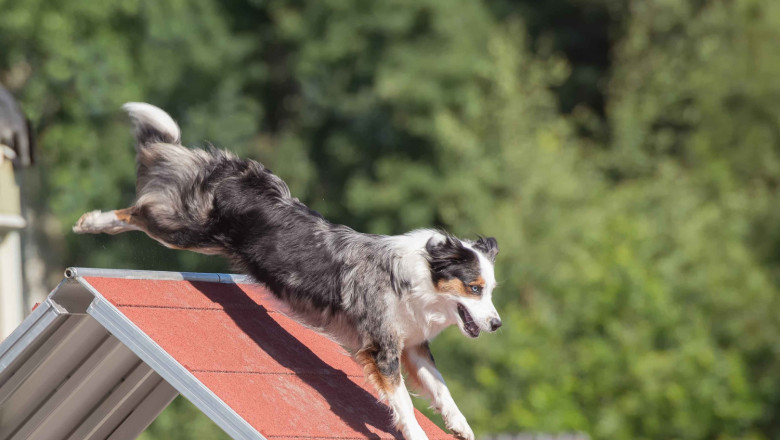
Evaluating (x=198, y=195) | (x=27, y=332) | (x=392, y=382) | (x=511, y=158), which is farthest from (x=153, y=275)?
(x=511, y=158)

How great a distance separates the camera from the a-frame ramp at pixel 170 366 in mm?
4445

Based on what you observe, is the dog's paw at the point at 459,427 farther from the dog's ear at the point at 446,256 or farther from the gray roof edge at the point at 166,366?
the gray roof edge at the point at 166,366

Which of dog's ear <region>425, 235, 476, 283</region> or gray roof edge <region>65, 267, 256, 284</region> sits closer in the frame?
gray roof edge <region>65, 267, 256, 284</region>

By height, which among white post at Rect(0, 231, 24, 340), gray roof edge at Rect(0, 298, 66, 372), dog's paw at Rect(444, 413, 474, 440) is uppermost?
white post at Rect(0, 231, 24, 340)

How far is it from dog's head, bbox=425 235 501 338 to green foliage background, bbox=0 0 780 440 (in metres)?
11.1

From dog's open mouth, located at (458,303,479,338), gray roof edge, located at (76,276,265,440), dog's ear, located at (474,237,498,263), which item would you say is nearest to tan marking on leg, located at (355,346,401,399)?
dog's open mouth, located at (458,303,479,338)

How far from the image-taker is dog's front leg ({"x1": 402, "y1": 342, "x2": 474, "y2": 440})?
514cm

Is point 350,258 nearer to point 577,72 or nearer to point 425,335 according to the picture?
point 425,335

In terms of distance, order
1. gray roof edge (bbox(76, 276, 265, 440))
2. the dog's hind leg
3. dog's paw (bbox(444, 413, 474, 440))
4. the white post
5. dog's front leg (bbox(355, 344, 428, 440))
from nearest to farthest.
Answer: gray roof edge (bbox(76, 276, 265, 440)) < dog's front leg (bbox(355, 344, 428, 440)) < dog's paw (bbox(444, 413, 474, 440)) < the dog's hind leg < the white post

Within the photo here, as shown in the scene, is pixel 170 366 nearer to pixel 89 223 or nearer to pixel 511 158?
pixel 89 223

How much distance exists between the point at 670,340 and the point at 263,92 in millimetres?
10350

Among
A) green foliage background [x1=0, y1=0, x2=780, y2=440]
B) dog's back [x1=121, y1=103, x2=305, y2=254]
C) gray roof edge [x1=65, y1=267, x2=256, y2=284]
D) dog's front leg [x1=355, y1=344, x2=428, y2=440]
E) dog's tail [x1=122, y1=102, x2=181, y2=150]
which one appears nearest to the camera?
gray roof edge [x1=65, y1=267, x2=256, y2=284]

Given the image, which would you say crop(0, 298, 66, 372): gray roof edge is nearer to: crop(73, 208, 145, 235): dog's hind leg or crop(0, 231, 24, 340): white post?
crop(73, 208, 145, 235): dog's hind leg

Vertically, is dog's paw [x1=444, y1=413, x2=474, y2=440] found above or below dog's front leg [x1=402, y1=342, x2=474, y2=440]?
below
